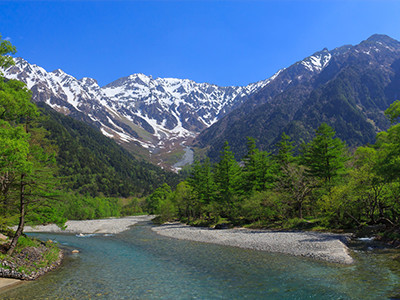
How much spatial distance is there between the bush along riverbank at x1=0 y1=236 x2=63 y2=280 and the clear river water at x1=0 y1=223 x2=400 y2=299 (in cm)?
109

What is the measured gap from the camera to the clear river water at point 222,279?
16.9 m

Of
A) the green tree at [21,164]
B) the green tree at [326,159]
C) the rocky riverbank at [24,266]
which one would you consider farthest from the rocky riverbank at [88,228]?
the green tree at [326,159]

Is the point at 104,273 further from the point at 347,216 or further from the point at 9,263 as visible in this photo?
the point at 347,216

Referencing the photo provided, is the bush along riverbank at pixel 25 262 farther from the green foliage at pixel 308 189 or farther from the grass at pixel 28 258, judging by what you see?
the green foliage at pixel 308 189

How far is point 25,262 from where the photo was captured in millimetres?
22328

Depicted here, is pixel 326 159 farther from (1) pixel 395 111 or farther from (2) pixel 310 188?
(1) pixel 395 111

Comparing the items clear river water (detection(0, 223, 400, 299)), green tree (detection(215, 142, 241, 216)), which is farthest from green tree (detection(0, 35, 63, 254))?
green tree (detection(215, 142, 241, 216))

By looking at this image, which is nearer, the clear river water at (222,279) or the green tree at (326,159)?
the clear river water at (222,279)

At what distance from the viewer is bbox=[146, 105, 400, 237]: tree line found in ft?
110

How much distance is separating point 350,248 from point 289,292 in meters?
16.5

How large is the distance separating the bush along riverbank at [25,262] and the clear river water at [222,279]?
42.9 inches

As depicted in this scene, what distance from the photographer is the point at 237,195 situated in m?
→ 66.8

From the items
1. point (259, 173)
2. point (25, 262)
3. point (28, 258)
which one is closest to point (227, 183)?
point (259, 173)

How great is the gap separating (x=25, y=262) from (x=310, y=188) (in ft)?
152
